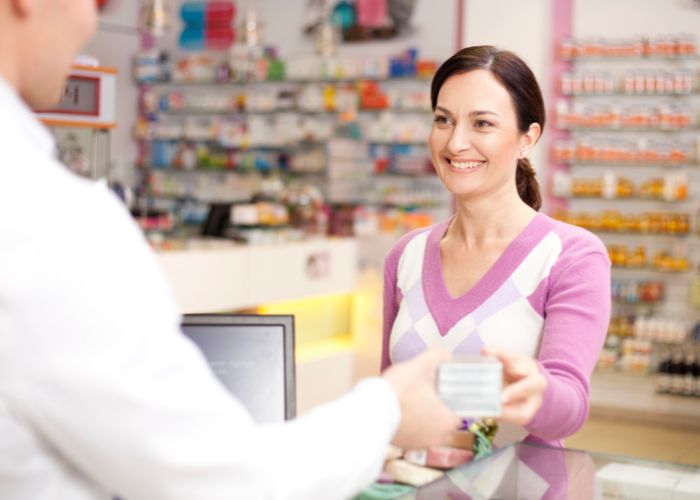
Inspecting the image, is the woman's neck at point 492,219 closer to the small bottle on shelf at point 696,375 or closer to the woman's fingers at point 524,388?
the woman's fingers at point 524,388

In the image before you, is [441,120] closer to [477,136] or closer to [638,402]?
[477,136]

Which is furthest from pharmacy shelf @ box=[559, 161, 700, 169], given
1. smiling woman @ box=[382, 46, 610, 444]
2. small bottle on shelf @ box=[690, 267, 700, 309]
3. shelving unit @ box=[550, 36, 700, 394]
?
smiling woman @ box=[382, 46, 610, 444]

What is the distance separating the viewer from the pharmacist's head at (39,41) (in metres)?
0.96

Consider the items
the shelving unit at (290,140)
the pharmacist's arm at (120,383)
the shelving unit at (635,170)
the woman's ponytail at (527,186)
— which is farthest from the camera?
the shelving unit at (290,140)

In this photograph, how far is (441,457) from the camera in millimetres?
1863

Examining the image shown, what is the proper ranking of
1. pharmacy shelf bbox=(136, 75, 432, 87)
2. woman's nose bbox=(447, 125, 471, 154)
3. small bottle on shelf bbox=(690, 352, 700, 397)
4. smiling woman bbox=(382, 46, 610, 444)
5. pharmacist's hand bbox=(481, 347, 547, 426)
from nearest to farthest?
1. pharmacist's hand bbox=(481, 347, 547, 426)
2. smiling woman bbox=(382, 46, 610, 444)
3. woman's nose bbox=(447, 125, 471, 154)
4. small bottle on shelf bbox=(690, 352, 700, 397)
5. pharmacy shelf bbox=(136, 75, 432, 87)

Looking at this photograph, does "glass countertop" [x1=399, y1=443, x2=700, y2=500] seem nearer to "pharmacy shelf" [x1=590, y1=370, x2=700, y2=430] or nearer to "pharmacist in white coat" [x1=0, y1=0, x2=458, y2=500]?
"pharmacist in white coat" [x1=0, y1=0, x2=458, y2=500]

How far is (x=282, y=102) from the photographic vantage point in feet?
32.3

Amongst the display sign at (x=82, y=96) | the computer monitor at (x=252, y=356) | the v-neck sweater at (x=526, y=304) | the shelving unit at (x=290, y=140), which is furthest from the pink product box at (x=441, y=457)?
the shelving unit at (x=290, y=140)

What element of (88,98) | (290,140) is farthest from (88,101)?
(290,140)

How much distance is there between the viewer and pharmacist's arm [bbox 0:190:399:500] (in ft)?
2.87

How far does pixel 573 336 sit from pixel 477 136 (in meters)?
0.52

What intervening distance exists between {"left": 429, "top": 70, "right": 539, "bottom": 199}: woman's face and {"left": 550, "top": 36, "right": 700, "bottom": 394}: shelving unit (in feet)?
19.3

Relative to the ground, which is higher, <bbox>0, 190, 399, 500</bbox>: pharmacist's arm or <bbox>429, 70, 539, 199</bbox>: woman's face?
<bbox>429, 70, 539, 199</bbox>: woman's face
